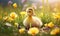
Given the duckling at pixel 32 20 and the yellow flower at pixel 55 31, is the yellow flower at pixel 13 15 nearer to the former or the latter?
the duckling at pixel 32 20

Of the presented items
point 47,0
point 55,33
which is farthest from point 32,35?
point 47,0

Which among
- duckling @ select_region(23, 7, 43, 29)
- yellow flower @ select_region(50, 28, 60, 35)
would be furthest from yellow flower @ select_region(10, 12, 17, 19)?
yellow flower @ select_region(50, 28, 60, 35)

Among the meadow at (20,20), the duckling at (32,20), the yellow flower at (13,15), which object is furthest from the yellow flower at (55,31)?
the yellow flower at (13,15)

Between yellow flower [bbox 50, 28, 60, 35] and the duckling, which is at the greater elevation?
the duckling

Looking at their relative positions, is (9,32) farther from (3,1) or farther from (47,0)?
(47,0)

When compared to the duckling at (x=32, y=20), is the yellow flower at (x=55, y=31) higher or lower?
lower

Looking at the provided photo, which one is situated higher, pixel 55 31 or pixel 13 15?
pixel 13 15

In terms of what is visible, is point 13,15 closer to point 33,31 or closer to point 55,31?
point 33,31

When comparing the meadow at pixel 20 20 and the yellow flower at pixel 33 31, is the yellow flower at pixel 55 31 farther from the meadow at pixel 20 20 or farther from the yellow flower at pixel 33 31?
the yellow flower at pixel 33 31

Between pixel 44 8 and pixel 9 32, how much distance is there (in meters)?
0.39

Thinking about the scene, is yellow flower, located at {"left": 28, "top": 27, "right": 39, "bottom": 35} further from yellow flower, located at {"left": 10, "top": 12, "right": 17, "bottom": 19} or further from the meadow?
yellow flower, located at {"left": 10, "top": 12, "right": 17, "bottom": 19}

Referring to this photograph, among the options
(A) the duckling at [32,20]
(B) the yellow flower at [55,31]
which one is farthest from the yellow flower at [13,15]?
(B) the yellow flower at [55,31]

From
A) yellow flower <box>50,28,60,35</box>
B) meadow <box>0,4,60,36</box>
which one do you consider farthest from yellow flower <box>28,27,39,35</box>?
yellow flower <box>50,28,60,35</box>

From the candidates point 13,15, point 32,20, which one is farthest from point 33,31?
point 13,15
